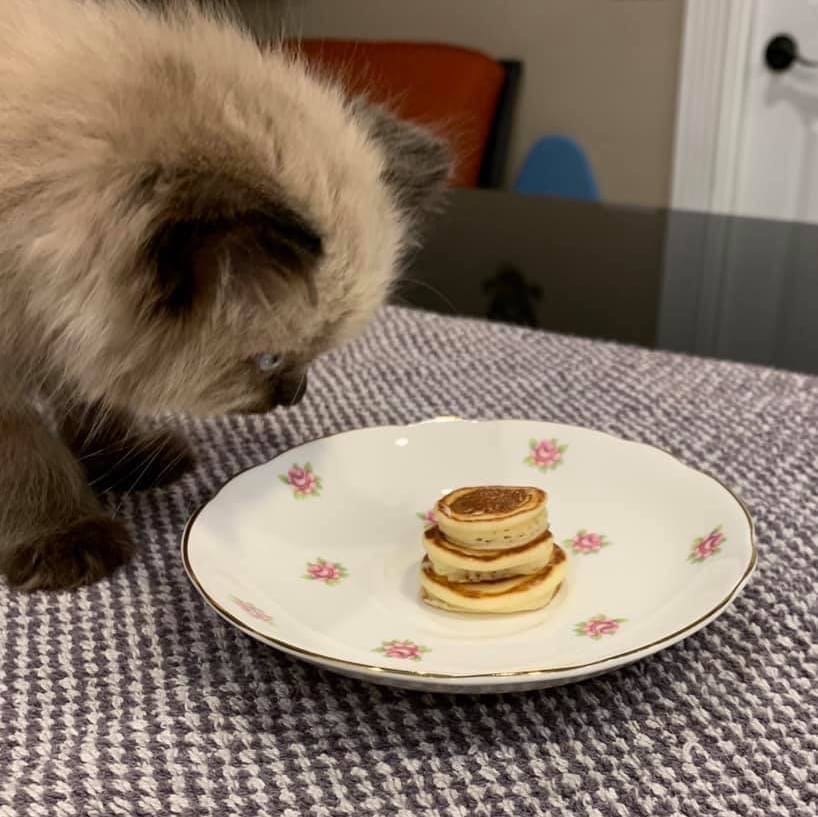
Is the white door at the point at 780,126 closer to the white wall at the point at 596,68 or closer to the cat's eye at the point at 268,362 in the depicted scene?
the white wall at the point at 596,68

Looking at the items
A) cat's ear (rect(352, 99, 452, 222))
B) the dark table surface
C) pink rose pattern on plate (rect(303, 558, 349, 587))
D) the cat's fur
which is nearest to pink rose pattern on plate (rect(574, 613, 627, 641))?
pink rose pattern on plate (rect(303, 558, 349, 587))

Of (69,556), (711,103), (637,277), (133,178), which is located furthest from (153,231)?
(711,103)

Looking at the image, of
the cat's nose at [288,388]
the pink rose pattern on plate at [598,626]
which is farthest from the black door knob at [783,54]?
the pink rose pattern on plate at [598,626]

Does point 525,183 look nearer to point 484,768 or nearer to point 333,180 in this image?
point 333,180

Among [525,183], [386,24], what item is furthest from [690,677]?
[386,24]

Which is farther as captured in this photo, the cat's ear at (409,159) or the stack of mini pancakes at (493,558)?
the cat's ear at (409,159)

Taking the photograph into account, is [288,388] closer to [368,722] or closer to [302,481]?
[302,481]
